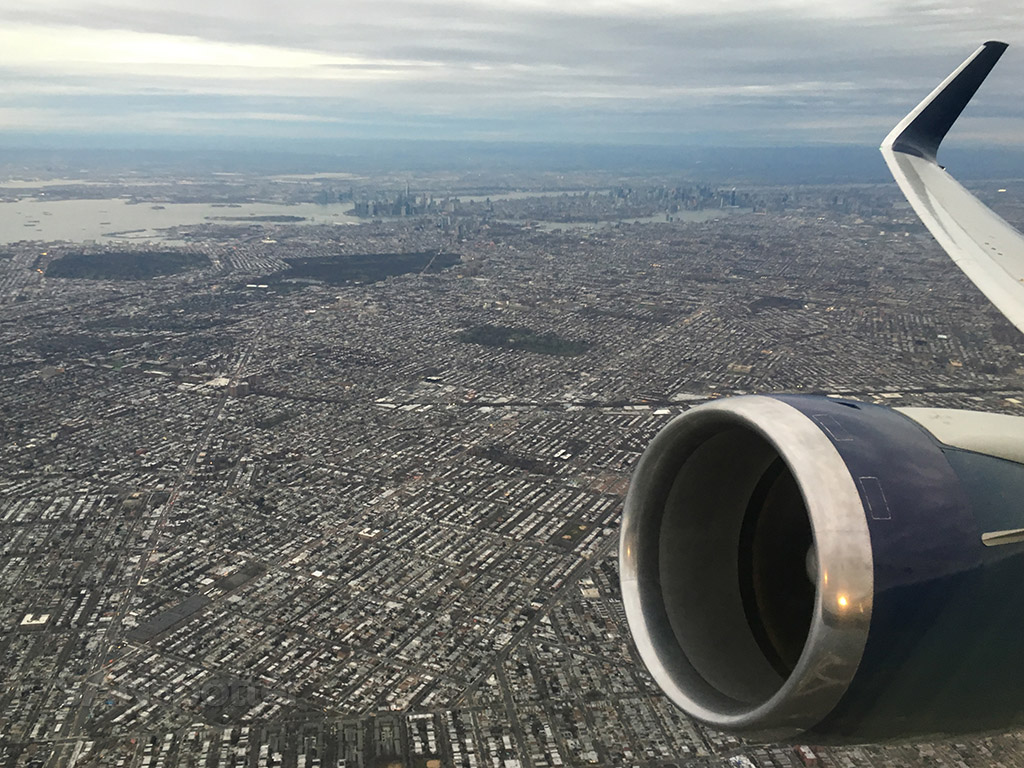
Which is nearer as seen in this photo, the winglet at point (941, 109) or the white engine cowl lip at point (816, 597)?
the white engine cowl lip at point (816, 597)

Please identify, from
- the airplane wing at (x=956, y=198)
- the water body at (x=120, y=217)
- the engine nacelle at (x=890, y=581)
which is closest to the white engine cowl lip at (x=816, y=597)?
the engine nacelle at (x=890, y=581)

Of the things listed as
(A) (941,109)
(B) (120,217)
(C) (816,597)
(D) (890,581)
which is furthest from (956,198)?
(B) (120,217)

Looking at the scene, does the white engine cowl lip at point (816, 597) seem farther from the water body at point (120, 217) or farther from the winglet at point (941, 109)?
the water body at point (120, 217)

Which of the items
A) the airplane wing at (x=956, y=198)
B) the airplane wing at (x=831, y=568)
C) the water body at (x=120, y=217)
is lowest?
the water body at (x=120, y=217)

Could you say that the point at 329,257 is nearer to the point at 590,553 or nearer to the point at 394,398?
the point at 394,398

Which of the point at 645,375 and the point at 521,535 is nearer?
the point at 521,535

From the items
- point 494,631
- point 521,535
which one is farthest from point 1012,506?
point 521,535

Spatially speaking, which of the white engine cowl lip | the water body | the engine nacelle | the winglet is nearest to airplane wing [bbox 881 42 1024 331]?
the winglet

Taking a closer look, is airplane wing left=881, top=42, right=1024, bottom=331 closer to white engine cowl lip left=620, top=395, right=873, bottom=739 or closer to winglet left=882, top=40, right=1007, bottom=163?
winglet left=882, top=40, right=1007, bottom=163
